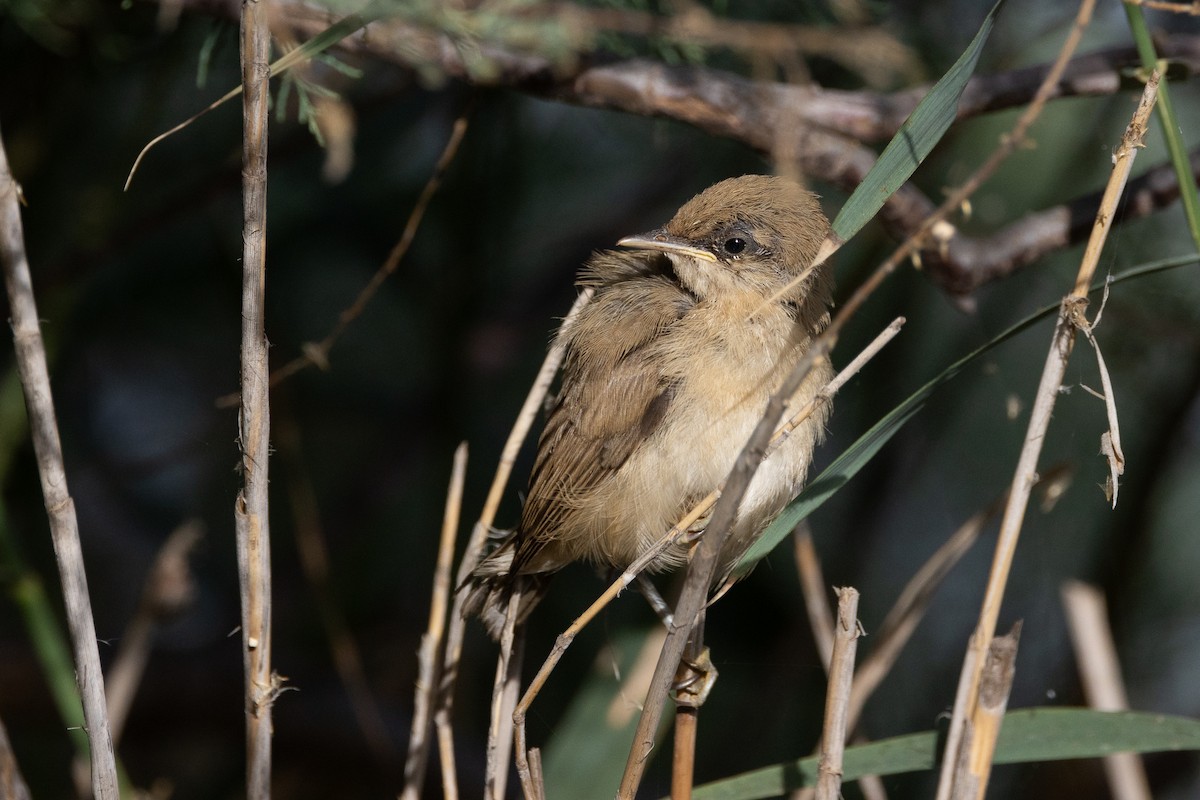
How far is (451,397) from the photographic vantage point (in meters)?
3.53

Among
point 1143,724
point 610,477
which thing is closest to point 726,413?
point 610,477

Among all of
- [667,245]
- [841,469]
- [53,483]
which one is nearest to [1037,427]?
[841,469]

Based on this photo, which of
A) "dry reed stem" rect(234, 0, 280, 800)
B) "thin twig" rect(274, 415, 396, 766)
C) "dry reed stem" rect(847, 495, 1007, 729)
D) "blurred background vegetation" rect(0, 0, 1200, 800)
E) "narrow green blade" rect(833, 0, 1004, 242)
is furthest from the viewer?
"blurred background vegetation" rect(0, 0, 1200, 800)

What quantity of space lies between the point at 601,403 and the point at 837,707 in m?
0.71

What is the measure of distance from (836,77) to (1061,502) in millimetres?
1479

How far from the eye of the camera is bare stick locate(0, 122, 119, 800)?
1.40m

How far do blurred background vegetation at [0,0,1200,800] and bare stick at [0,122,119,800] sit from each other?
1511 millimetres

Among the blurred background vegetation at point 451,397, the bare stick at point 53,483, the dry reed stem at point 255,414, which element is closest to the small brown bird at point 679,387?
the dry reed stem at point 255,414

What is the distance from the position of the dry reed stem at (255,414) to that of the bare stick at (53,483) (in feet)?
0.61

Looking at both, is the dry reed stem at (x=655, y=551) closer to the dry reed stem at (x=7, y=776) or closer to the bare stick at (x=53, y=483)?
the bare stick at (x=53, y=483)

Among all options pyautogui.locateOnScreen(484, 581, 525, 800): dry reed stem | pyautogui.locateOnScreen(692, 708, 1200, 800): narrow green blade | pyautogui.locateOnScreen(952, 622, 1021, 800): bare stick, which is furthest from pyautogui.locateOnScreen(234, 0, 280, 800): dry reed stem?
pyautogui.locateOnScreen(952, 622, 1021, 800): bare stick

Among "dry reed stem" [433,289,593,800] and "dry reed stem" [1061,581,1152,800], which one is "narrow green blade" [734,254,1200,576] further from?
"dry reed stem" [1061,581,1152,800]

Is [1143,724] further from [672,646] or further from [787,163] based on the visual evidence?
[787,163]

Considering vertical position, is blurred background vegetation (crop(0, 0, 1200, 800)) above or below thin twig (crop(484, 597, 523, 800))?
above
